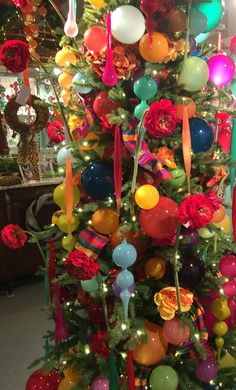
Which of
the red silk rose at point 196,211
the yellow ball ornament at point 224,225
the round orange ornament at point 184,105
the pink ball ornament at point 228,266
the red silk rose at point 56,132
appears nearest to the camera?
the red silk rose at point 196,211

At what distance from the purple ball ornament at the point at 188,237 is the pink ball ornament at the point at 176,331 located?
25 cm

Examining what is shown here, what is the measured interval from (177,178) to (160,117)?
28 cm

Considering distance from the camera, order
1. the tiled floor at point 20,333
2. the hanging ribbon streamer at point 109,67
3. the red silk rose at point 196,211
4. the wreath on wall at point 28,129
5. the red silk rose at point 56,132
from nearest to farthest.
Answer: the red silk rose at point 196,211
the hanging ribbon streamer at point 109,67
the red silk rose at point 56,132
the tiled floor at point 20,333
the wreath on wall at point 28,129

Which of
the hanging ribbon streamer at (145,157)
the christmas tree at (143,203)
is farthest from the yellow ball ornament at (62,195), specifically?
the hanging ribbon streamer at (145,157)

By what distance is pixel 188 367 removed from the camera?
1409 millimetres

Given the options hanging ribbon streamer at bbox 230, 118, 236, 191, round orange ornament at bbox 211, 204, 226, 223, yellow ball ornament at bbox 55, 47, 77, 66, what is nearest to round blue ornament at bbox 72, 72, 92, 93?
yellow ball ornament at bbox 55, 47, 77, 66

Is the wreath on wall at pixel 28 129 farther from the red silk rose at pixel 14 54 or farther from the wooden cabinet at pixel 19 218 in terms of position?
the red silk rose at pixel 14 54

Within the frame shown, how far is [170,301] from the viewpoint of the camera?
1.26 metres

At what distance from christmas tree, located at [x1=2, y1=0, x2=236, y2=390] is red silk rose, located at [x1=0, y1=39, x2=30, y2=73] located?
0.16 m

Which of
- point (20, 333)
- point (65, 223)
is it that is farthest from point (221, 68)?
point (20, 333)

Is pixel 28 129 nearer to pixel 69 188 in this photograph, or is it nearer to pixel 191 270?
pixel 69 188

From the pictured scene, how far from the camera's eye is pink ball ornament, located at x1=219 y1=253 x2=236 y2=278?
1402mm

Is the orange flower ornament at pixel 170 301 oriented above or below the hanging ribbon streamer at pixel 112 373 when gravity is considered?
above

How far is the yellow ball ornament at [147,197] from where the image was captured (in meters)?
1.20
